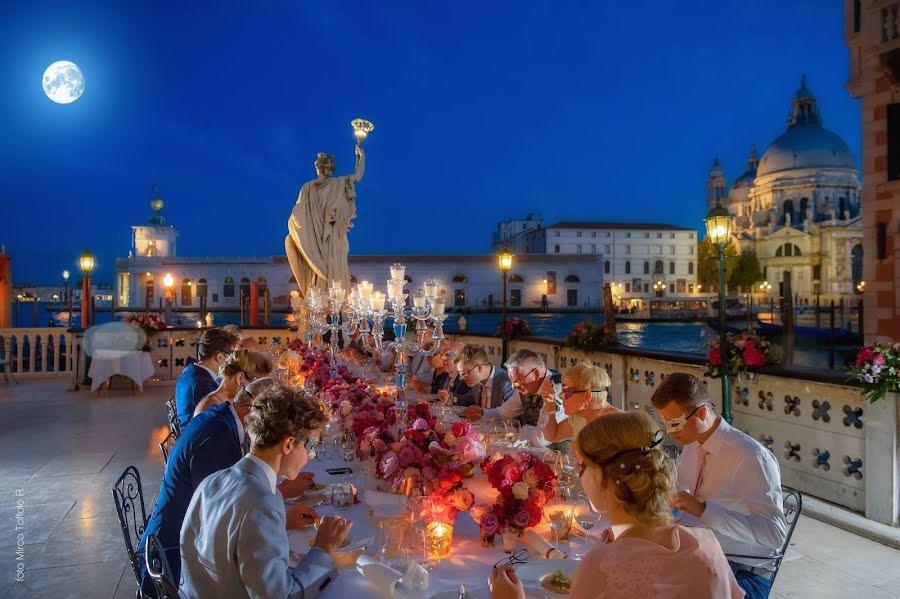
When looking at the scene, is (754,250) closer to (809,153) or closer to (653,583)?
(809,153)

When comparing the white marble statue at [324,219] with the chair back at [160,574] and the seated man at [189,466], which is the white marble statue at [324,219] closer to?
the seated man at [189,466]

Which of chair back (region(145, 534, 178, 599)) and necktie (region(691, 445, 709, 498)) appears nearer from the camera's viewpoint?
chair back (region(145, 534, 178, 599))

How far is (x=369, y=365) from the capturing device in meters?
6.56

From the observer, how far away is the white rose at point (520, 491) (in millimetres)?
1866

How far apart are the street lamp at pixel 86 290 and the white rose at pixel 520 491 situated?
10322mm

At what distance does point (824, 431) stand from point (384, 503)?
3.53 meters

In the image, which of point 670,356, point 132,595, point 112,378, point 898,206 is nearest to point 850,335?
point 898,206

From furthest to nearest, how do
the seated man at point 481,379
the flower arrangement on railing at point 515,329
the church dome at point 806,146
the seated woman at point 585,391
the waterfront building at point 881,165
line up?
A: the church dome at point 806,146 → the waterfront building at point 881,165 → the flower arrangement on railing at point 515,329 → the seated man at point 481,379 → the seated woman at point 585,391

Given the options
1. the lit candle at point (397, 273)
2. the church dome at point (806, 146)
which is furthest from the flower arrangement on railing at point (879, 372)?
the church dome at point (806, 146)

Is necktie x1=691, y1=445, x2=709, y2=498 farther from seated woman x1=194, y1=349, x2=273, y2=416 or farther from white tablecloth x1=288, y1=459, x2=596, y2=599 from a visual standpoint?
seated woman x1=194, y1=349, x2=273, y2=416

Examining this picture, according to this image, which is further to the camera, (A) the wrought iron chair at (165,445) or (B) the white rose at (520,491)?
(A) the wrought iron chair at (165,445)

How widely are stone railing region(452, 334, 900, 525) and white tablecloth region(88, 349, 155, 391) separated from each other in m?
8.26

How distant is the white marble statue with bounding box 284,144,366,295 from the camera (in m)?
8.10

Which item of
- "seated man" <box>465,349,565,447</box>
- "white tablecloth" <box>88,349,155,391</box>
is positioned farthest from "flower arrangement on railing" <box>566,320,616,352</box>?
"white tablecloth" <box>88,349,155,391</box>
